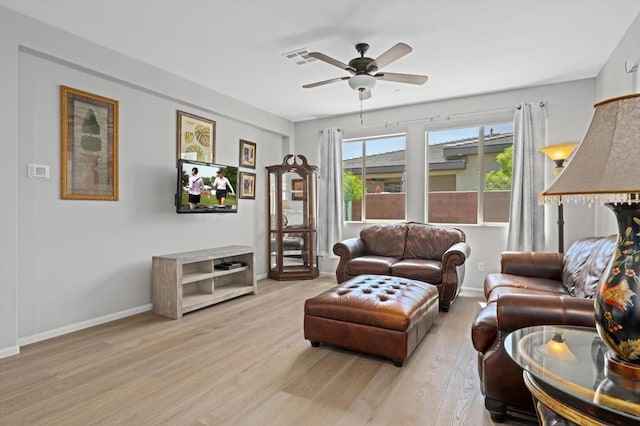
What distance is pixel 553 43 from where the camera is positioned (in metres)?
3.13

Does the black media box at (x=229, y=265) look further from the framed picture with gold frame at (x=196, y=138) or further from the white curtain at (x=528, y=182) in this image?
the white curtain at (x=528, y=182)

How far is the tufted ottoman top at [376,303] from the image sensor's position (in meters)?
2.39

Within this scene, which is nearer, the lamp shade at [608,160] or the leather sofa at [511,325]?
the lamp shade at [608,160]

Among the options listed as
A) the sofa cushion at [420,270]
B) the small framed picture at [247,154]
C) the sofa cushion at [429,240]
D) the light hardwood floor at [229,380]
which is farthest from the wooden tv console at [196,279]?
the sofa cushion at [429,240]

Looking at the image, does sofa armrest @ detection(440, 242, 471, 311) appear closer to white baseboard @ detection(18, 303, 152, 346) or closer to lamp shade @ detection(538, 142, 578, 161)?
lamp shade @ detection(538, 142, 578, 161)

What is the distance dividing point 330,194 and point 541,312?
409 centimetres

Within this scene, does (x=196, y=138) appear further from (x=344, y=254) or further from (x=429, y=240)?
(x=429, y=240)

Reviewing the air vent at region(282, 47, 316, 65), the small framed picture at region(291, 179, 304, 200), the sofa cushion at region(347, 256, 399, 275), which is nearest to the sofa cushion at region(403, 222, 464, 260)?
the sofa cushion at region(347, 256, 399, 275)

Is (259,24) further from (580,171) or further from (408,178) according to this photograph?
(408,178)

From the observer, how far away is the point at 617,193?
0.95 metres

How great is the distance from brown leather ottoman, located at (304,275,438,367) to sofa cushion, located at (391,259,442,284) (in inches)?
32.3

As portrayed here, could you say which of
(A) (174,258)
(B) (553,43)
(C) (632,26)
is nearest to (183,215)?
(A) (174,258)

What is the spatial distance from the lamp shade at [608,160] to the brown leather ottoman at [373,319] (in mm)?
1552

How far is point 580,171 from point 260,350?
95.1 inches
